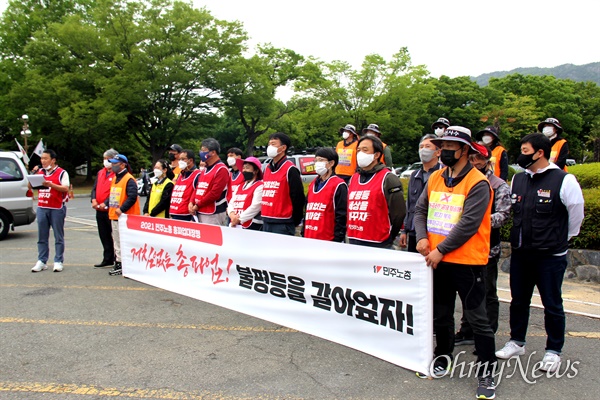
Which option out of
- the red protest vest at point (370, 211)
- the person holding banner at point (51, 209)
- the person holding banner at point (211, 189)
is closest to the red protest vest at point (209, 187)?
the person holding banner at point (211, 189)

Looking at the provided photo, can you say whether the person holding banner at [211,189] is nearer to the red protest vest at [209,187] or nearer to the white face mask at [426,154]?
the red protest vest at [209,187]

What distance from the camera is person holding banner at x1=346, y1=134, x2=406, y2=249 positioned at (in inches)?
174

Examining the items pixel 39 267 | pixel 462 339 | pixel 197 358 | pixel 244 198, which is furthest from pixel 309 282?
pixel 39 267

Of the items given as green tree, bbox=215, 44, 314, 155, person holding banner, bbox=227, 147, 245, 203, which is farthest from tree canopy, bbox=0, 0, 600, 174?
person holding banner, bbox=227, 147, 245, 203

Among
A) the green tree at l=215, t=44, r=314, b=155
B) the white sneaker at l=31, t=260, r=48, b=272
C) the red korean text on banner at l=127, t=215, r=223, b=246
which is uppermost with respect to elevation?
the green tree at l=215, t=44, r=314, b=155

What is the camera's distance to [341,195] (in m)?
4.96

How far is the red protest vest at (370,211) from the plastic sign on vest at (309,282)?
0.40 meters

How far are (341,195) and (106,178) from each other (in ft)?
14.7

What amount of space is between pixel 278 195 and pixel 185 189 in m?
2.10

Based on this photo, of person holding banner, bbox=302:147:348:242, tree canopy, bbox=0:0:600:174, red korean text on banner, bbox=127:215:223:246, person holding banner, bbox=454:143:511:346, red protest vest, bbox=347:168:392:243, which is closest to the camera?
person holding banner, bbox=454:143:511:346

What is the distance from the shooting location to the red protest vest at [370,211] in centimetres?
440

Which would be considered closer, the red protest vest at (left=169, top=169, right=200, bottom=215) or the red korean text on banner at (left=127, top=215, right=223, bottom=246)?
the red korean text on banner at (left=127, top=215, right=223, bottom=246)

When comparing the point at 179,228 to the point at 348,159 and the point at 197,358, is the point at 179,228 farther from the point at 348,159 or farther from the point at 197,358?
the point at 348,159

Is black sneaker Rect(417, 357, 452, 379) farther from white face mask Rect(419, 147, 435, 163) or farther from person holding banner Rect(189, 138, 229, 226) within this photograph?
person holding banner Rect(189, 138, 229, 226)
